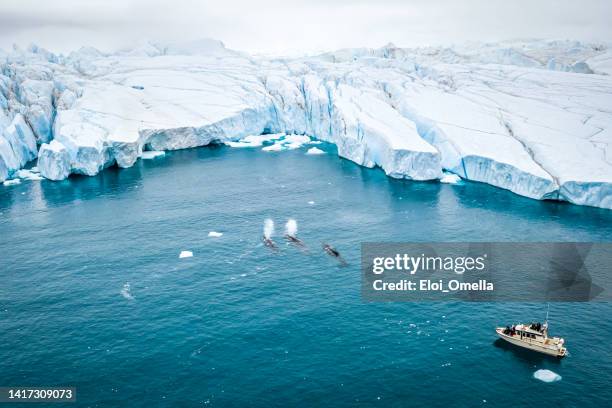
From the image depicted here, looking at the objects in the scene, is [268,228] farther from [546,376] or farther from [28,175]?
[28,175]

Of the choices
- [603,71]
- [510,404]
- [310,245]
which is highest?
[603,71]

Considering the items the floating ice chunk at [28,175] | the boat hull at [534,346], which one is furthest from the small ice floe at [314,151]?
the boat hull at [534,346]

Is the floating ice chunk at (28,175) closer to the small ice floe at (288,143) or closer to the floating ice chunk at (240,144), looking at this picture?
the floating ice chunk at (240,144)

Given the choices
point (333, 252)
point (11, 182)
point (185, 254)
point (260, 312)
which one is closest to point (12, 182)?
point (11, 182)

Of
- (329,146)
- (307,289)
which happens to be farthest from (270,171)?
(307,289)

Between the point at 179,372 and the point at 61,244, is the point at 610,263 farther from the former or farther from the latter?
the point at 61,244

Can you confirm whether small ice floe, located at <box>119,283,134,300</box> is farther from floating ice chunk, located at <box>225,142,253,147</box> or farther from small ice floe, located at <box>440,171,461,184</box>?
floating ice chunk, located at <box>225,142,253,147</box>

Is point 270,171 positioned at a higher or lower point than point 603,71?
lower
